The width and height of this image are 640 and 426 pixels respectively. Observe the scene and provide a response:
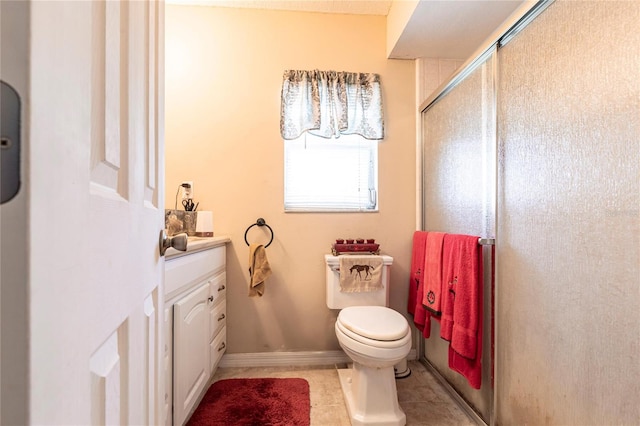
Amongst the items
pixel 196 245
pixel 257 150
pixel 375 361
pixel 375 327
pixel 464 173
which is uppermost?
pixel 257 150

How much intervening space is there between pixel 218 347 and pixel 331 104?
5.74ft

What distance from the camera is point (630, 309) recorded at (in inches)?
31.4

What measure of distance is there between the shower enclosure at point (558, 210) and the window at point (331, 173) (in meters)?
0.72

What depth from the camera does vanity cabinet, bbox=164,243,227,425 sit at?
1137 millimetres

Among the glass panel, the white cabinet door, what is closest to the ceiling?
the glass panel

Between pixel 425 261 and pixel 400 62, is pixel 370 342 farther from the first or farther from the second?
pixel 400 62

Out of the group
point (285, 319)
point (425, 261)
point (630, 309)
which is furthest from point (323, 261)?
point (630, 309)

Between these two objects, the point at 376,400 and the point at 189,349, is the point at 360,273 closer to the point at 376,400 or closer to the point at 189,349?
the point at 376,400

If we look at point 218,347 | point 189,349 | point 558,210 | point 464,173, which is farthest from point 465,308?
point 218,347

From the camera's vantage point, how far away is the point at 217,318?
5.73ft

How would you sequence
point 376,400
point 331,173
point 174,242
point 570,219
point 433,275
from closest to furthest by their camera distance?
point 174,242, point 570,219, point 376,400, point 433,275, point 331,173

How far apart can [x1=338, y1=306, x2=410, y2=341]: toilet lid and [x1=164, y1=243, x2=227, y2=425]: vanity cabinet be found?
71 centimetres

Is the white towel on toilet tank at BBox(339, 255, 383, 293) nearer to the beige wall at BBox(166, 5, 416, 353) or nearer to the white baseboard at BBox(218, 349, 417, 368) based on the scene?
the beige wall at BBox(166, 5, 416, 353)

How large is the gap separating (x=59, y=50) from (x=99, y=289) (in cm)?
27
